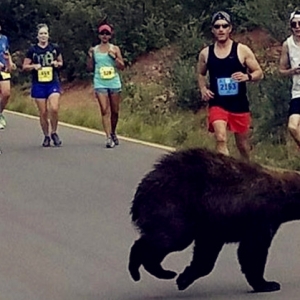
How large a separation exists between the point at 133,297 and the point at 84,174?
20.8 feet

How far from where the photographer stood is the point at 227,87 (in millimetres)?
12180

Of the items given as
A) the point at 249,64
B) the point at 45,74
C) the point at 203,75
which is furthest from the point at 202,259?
the point at 45,74

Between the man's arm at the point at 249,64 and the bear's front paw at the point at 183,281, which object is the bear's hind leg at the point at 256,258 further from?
the man's arm at the point at 249,64

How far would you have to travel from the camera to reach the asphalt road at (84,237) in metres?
8.42

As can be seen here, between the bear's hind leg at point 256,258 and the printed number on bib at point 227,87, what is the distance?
14.4ft

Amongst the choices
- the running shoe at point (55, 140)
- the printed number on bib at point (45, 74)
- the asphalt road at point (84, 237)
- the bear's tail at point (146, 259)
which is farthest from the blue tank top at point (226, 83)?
the running shoe at point (55, 140)

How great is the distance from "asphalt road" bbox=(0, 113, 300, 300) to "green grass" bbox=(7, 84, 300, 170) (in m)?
1.41

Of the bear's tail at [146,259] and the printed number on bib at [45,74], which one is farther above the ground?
the bear's tail at [146,259]

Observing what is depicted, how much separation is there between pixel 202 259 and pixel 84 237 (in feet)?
9.36

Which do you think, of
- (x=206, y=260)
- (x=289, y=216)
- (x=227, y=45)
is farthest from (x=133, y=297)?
(x=227, y=45)

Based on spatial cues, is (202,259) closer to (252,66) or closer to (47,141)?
(252,66)

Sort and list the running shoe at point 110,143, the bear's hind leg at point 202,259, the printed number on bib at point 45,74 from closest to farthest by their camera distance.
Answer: the bear's hind leg at point 202,259, the running shoe at point 110,143, the printed number on bib at point 45,74

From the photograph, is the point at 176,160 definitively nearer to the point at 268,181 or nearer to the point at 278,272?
the point at 268,181

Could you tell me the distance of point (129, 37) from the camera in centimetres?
3150
